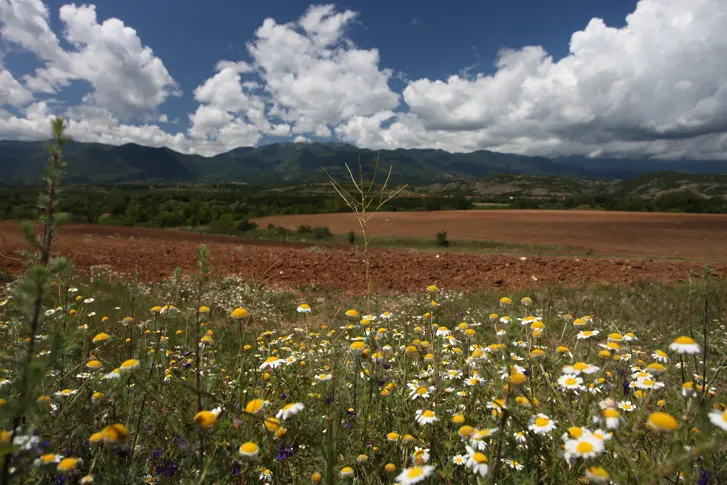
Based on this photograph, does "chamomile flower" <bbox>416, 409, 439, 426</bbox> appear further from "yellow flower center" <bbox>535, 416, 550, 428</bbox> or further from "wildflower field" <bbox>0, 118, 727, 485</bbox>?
"yellow flower center" <bbox>535, 416, 550, 428</bbox>

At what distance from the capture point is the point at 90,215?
166ft

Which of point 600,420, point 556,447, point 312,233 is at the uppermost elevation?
point 600,420

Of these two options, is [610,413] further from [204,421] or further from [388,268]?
[388,268]

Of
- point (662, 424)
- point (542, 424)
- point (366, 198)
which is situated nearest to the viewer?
point (662, 424)

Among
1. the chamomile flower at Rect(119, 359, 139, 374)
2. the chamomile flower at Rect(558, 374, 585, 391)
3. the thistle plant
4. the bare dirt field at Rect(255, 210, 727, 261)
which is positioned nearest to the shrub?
the bare dirt field at Rect(255, 210, 727, 261)

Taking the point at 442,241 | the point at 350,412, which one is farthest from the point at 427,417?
the point at 442,241

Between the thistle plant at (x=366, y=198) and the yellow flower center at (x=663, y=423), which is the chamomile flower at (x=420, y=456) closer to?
the yellow flower center at (x=663, y=423)

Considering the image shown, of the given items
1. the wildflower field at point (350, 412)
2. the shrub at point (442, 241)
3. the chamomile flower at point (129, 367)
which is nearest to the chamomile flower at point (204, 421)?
the wildflower field at point (350, 412)

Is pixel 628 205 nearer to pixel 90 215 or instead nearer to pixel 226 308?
pixel 226 308

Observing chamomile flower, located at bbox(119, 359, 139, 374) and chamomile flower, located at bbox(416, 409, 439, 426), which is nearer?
chamomile flower, located at bbox(119, 359, 139, 374)

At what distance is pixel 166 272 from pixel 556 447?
12943 millimetres

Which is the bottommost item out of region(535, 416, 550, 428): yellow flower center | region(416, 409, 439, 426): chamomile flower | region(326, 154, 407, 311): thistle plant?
region(416, 409, 439, 426): chamomile flower

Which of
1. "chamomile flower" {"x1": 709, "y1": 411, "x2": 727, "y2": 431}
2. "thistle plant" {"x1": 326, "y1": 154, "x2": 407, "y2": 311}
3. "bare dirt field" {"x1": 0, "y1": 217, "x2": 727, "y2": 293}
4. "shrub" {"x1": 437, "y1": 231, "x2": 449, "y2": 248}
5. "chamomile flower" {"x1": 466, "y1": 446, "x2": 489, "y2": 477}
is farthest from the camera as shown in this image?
"shrub" {"x1": 437, "y1": 231, "x2": 449, "y2": 248}

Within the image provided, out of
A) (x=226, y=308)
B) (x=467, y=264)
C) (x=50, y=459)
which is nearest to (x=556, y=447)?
(x=50, y=459)
